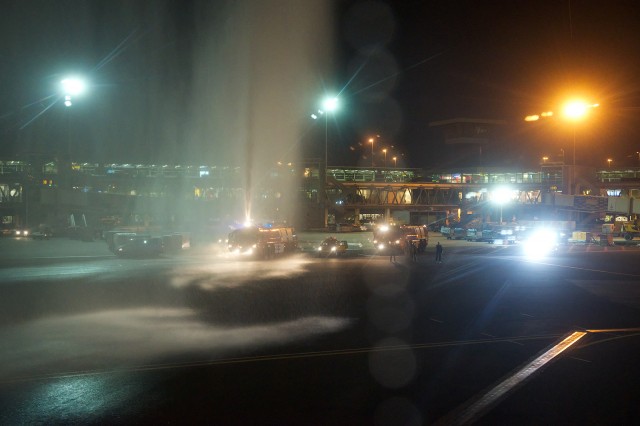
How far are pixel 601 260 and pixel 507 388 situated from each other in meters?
27.2

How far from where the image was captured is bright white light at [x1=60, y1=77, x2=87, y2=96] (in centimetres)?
1931

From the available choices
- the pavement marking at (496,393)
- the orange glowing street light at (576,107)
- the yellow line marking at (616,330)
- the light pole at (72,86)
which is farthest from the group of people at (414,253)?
the pavement marking at (496,393)

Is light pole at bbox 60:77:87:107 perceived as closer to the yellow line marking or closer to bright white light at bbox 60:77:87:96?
bright white light at bbox 60:77:87:96

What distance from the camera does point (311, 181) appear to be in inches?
2443

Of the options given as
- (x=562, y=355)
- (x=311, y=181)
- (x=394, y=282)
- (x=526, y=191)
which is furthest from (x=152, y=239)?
(x=526, y=191)

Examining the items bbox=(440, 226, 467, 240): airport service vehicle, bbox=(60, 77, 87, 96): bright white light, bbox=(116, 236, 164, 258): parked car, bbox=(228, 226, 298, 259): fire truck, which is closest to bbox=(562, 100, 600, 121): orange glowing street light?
bbox=(228, 226, 298, 259): fire truck

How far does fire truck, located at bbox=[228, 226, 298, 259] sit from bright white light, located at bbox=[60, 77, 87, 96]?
13088 mm

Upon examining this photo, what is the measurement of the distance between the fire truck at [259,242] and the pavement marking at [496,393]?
67.2 ft

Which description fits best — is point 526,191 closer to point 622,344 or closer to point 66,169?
point 66,169

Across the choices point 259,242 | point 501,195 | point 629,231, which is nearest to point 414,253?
point 259,242

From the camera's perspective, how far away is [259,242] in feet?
96.9

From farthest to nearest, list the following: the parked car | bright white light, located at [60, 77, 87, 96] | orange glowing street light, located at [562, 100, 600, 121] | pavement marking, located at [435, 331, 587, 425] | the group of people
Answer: the parked car → the group of people → bright white light, located at [60, 77, 87, 96] → orange glowing street light, located at [562, 100, 600, 121] → pavement marking, located at [435, 331, 587, 425]

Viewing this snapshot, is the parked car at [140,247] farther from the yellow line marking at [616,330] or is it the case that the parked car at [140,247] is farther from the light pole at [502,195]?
the light pole at [502,195]

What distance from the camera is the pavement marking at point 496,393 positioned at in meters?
6.46
